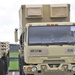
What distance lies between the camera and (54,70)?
18891 mm

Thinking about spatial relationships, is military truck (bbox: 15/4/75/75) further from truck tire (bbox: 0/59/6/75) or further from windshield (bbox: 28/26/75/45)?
truck tire (bbox: 0/59/6/75)

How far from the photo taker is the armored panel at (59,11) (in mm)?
20844

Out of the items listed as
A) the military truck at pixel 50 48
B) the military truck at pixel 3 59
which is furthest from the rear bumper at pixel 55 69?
the military truck at pixel 3 59

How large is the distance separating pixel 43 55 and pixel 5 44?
5.71 metres

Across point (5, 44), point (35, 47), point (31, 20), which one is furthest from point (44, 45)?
point (5, 44)

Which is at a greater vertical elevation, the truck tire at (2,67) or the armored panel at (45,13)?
the armored panel at (45,13)

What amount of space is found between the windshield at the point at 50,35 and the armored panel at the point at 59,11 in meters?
1.68

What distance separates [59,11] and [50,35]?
223cm

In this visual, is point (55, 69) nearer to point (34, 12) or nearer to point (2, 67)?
point (34, 12)

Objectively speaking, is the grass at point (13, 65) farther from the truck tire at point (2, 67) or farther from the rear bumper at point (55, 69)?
the rear bumper at point (55, 69)

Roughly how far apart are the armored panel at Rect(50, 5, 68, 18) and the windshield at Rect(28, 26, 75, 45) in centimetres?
168

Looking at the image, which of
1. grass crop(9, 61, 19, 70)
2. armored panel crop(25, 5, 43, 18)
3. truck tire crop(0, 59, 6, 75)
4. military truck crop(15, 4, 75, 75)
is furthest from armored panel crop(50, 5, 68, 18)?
grass crop(9, 61, 19, 70)

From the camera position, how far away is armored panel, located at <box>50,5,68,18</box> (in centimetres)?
2084

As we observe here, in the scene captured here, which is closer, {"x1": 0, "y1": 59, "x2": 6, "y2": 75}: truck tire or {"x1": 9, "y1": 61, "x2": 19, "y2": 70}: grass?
{"x1": 0, "y1": 59, "x2": 6, "y2": 75}: truck tire
